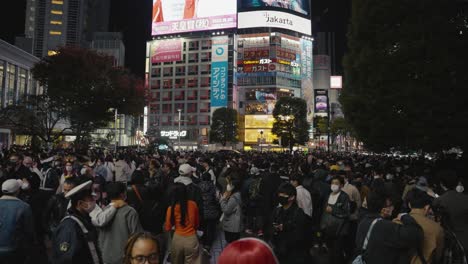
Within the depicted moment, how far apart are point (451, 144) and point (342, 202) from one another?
1103cm

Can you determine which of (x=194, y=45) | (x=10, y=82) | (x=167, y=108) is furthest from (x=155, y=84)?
(x=10, y=82)

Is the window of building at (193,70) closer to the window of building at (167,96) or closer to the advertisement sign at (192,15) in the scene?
the window of building at (167,96)

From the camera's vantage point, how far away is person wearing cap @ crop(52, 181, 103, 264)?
3588 mm

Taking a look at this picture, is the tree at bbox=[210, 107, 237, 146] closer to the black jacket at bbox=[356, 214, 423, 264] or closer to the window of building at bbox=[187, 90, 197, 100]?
the window of building at bbox=[187, 90, 197, 100]

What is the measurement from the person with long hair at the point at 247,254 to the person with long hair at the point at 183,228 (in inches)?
136

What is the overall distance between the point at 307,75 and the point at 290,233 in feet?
285

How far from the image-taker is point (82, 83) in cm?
3033

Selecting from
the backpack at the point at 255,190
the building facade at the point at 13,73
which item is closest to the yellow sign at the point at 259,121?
the building facade at the point at 13,73

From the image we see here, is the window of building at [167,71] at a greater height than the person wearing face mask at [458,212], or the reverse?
the window of building at [167,71]

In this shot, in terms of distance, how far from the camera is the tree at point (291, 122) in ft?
202

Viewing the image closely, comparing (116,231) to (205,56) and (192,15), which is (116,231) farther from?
(192,15)

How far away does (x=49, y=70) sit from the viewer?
30234mm

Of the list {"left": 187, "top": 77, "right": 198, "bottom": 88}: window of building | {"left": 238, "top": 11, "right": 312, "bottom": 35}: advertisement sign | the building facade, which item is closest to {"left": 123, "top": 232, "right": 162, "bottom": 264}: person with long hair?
the building facade

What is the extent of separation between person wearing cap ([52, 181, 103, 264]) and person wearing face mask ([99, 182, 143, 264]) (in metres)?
0.75
